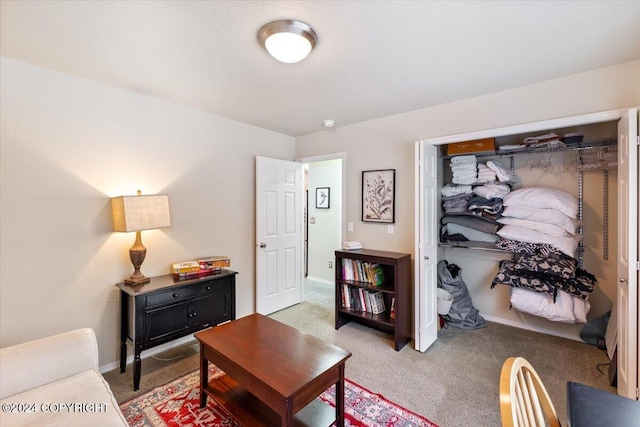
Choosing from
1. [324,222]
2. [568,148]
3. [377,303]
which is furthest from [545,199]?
[324,222]

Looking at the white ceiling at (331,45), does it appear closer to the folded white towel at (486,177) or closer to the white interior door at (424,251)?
the white interior door at (424,251)

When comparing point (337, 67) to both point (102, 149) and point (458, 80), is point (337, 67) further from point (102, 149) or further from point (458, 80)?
point (102, 149)

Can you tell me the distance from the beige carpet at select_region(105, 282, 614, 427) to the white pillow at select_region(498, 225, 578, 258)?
0.96 meters

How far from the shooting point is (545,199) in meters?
2.79

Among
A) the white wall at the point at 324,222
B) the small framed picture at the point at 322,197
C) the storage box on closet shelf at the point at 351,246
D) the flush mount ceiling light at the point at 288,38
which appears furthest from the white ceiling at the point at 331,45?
the small framed picture at the point at 322,197

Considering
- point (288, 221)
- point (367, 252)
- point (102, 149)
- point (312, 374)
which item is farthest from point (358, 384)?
point (102, 149)

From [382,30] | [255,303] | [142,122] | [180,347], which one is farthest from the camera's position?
[255,303]

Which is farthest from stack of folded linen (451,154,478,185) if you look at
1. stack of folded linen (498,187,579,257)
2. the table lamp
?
the table lamp

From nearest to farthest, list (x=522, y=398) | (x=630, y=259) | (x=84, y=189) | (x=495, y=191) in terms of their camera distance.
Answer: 1. (x=522, y=398)
2. (x=630, y=259)
3. (x=84, y=189)
4. (x=495, y=191)

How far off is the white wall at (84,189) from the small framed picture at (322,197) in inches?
87.2

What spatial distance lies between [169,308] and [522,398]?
2406 mm

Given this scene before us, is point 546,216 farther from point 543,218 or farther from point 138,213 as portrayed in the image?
point 138,213

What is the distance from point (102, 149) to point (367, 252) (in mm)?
2642

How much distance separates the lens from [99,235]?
94.0 inches
